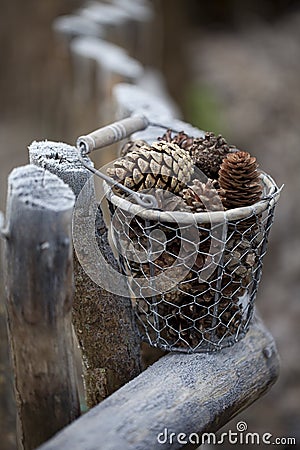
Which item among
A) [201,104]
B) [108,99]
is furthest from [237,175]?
[201,104]

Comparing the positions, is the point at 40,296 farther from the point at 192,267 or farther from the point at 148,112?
the point at 148,112

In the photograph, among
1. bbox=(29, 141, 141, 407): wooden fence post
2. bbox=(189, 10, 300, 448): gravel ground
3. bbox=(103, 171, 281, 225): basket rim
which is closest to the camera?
bbox=(103, 171, 281, 225): basket rim

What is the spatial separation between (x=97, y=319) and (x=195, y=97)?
3.90 metres

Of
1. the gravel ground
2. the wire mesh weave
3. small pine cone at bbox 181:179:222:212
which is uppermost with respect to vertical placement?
small pine cone at bbox 181:179:222:212

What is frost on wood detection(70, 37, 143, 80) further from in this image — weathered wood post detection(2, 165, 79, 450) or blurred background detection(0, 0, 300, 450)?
weathered wood post detection(2, 165, 79, 450)

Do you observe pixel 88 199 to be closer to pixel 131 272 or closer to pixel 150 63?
pixel 131 272

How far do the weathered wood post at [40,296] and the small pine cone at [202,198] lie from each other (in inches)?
7.3

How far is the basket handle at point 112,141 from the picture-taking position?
2.85 feet

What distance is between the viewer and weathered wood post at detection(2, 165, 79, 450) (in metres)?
0.76

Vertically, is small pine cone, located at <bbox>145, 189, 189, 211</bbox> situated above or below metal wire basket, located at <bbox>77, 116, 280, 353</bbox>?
above

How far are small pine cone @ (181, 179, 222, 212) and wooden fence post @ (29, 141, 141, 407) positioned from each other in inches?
6.2

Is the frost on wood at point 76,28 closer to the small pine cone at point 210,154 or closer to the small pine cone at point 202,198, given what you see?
the small pine cone at point 210,154

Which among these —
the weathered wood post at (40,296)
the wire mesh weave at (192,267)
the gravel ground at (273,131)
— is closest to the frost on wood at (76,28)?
the gravel ground at (273,131)

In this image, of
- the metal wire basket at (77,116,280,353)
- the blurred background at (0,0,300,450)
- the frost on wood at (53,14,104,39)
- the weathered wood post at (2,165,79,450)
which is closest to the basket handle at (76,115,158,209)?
the metal wire basket at (77,116,280,353)
